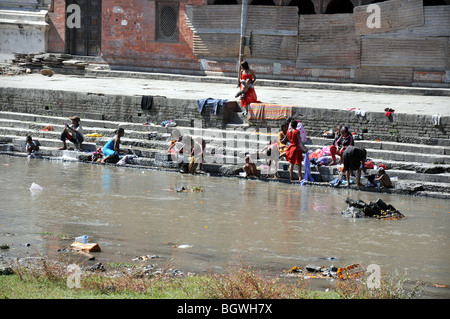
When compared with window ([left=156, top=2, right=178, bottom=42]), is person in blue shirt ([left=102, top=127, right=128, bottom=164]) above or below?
below

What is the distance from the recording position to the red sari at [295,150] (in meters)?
15.3

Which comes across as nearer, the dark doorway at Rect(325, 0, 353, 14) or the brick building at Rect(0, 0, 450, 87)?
the brick building at Rect(0, 0, 450, 87)

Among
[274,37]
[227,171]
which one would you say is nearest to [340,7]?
[274,37]

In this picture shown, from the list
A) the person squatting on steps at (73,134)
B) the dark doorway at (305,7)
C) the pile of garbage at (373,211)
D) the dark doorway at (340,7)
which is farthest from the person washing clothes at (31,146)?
the dark doorway at (340,7)

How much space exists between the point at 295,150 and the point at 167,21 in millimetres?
11659

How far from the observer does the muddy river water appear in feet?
31.4

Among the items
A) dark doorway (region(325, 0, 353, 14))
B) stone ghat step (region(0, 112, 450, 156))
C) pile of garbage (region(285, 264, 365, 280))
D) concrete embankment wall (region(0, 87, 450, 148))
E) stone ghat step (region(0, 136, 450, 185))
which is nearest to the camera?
pile of garbage (region(285, 264, 365, 280))

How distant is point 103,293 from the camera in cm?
740

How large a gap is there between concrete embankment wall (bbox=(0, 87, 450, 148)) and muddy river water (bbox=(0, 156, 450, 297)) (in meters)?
2.52

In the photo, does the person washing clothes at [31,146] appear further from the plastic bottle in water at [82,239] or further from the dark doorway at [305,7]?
the dark doorway at [305,7]

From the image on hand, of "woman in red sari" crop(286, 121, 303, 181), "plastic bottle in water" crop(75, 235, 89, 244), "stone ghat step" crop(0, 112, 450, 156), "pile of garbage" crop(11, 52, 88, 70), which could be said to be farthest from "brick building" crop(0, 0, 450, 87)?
"plastic bottle in water" crop(75, 235, 89, 244)

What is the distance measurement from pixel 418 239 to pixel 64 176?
777cm

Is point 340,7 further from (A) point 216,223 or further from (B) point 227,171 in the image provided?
(A) point 216,223

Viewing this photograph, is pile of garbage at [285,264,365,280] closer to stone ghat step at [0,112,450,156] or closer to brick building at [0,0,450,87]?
stone ghat step at [0,112,450,156]
